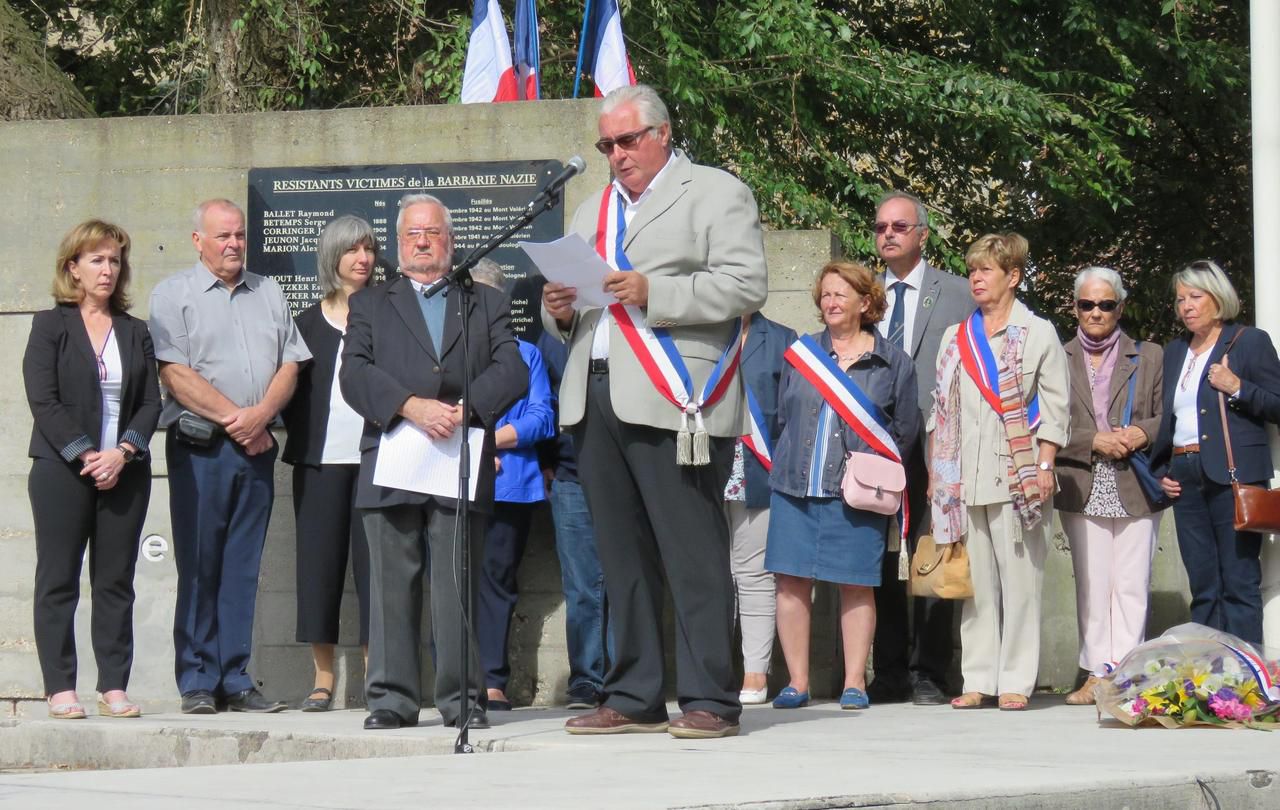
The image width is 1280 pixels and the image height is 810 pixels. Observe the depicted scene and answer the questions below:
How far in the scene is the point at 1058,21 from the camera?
16.5 meters

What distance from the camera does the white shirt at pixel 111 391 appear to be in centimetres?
787

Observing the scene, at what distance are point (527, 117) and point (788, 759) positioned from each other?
406cm

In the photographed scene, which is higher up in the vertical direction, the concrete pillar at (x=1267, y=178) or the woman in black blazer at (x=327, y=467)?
the concrete pillar at (x=1267, y=178)

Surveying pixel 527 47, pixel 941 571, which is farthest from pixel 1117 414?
pixel 527 47

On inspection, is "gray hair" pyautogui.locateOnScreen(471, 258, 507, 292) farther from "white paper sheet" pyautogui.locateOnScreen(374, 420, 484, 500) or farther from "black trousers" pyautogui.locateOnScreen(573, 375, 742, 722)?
"black trousers" pyautogui.locateOnScreen(573, 375, 742, 722)

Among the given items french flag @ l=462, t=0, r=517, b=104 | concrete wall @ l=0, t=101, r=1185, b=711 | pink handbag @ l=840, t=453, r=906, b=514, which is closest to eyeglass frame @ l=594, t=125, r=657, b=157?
pink handbag @ l=840, t=453, r=906, b=514

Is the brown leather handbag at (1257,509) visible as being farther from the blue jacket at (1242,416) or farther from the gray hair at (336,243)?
the gray hair at (336,243)

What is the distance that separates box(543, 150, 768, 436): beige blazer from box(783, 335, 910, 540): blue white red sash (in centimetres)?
152

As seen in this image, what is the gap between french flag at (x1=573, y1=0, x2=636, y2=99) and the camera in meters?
10.5

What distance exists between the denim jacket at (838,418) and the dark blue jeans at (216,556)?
7.49ft

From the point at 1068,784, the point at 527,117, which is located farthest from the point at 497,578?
the point at 1068,784

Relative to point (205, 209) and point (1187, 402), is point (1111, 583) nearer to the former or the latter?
point (1187, 402)

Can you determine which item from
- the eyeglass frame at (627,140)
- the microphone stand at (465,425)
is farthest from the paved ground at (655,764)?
the eyeglass frame at (627,140)

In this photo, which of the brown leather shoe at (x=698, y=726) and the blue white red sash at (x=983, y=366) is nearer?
the brown leather shoe at (x=698, y=726)
